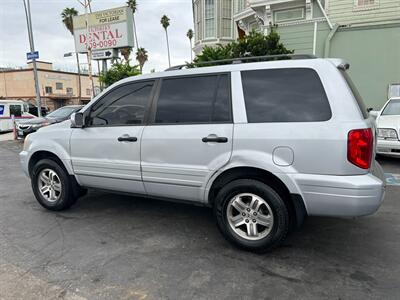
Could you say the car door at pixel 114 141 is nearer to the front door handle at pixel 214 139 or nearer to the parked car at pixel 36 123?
the front door handle at pixel 214 139

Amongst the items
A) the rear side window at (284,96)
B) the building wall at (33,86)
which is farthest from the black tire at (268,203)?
the building wall at (33,86)

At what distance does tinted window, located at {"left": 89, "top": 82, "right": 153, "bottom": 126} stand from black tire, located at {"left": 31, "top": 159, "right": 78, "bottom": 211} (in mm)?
852

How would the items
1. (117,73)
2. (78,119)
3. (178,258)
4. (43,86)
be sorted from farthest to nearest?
(43,86) → (117,73) → (78,119) → (178,258)

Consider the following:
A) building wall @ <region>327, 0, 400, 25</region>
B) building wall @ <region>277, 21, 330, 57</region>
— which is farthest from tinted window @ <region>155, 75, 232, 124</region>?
building wall @ <region>327, 0, 400, 25</region>

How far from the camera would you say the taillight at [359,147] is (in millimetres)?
2689

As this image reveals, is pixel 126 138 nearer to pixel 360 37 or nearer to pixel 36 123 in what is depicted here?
pixel 36 123

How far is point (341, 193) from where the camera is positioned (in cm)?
273

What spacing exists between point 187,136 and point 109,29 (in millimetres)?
16084

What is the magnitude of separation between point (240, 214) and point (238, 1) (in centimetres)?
1758

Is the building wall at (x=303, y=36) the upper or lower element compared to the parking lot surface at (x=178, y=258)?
upper

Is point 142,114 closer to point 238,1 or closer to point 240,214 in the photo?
point 240,214

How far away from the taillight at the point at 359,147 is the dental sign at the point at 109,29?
1630cm

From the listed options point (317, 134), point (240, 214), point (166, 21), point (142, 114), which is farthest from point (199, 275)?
point (166, 21)

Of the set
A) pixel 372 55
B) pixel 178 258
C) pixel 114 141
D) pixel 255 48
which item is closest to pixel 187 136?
pixel 114 141
